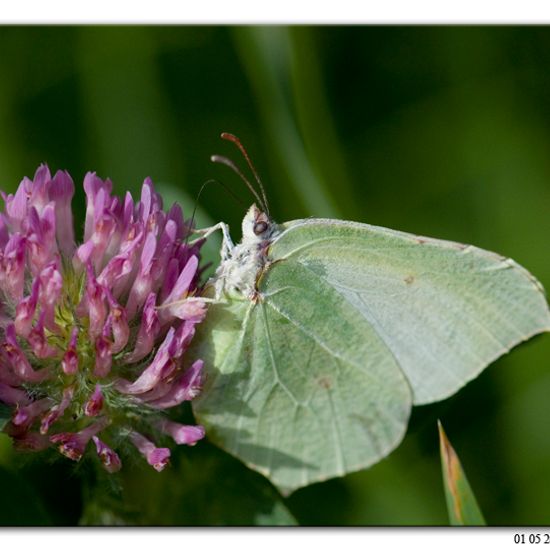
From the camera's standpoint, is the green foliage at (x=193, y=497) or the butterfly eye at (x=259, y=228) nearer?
the butterfly eye at (x=259, y=228)

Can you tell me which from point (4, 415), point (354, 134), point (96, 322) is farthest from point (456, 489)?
point (354, 134)

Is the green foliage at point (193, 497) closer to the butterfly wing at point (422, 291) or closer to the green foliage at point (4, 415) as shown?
the green foliage at point (4, 415)

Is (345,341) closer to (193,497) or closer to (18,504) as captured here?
(193,497)

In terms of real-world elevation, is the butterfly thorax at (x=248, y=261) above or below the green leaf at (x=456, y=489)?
above
